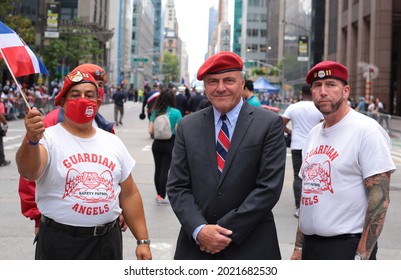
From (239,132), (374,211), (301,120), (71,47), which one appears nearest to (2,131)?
(301,120)

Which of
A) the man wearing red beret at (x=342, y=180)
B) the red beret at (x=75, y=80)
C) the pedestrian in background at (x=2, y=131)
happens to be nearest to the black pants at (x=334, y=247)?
the man wearing red beret at (x=342, y=180)

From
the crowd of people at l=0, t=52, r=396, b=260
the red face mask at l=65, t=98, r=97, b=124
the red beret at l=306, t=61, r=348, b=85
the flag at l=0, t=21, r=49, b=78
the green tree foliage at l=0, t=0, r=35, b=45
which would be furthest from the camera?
the green tree foliage at l=0, t=0, r=35, b=45

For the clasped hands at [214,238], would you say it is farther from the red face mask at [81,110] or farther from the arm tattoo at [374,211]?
the red face mask at [81,110]

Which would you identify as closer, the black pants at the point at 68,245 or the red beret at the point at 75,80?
the black pants at the point at 68,245

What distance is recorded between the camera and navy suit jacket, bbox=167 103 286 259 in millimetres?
3484

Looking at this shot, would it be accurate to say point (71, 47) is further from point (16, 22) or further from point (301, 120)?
point (301, 120)

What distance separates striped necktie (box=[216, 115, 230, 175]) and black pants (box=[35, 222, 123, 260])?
0.84 meters

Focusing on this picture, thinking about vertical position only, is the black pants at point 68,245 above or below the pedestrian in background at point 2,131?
below

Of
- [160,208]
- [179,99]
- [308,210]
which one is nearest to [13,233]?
[160,208]

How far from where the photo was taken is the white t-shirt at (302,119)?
28.8ft

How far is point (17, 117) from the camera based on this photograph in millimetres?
33688

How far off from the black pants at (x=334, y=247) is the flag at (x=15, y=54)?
2321mm

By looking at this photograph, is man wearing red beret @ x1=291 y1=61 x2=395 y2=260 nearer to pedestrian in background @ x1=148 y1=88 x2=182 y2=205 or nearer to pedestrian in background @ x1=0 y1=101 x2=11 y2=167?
pedestrian in background @ x1=148 y1=88 x2=182 y2=205

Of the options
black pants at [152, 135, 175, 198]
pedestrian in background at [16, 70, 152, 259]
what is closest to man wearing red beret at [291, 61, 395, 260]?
pedestrian in background at [16, 70, 152, 259]
